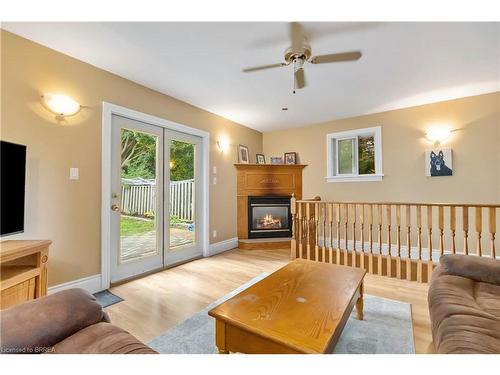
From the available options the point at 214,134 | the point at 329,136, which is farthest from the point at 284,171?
the point at 214,134

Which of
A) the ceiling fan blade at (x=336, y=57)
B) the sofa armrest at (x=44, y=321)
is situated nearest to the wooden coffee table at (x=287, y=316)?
the sofa armrest at (x=44, y=321)

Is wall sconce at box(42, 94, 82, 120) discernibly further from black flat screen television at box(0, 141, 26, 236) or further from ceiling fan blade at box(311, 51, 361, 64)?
ceiling fan blade at box(311, 51, 361, 64)

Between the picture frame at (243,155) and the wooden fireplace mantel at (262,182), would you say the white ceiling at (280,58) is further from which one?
the wooden fireplace mantel at (262,182)

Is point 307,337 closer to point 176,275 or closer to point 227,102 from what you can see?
point 176,275

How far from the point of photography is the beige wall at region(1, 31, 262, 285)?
6.47 ft

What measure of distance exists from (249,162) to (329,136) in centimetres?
168

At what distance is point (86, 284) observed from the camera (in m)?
2.38

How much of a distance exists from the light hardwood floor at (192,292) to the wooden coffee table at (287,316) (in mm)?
795

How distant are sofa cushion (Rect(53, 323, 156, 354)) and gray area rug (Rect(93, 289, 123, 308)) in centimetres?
143

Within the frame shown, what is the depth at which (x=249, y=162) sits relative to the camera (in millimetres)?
4859

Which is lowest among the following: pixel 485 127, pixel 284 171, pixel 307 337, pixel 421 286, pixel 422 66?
pixel 421 286

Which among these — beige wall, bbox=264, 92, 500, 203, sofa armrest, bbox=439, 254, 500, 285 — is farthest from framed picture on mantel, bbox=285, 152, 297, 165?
sofa armrest, bbox=439, 254, 500, 285

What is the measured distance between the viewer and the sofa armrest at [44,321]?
2.86 feet

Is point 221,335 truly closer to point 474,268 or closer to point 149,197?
point 474,268
